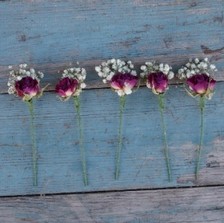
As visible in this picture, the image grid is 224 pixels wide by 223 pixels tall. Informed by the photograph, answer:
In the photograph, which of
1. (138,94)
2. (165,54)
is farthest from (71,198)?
(165,54)

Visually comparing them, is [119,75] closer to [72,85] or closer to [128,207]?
[72,85]

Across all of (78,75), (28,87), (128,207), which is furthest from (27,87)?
(128,207)

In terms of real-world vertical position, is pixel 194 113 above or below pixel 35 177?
above

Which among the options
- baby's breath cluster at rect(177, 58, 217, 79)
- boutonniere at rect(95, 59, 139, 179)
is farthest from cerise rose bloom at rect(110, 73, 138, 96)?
baby's breath cluster at rect(177, 58, 217, 79)

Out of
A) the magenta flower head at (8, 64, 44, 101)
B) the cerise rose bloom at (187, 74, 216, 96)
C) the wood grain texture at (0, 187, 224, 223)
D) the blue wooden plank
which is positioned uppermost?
the magenta flower head at (8, 64, 44, 101)

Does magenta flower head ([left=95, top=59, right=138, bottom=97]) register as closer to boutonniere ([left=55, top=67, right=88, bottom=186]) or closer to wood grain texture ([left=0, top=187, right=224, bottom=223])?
boutonniere ([left=55, top=67, right=88, bottom=186])

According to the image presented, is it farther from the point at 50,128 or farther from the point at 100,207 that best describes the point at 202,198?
the point at 50,128

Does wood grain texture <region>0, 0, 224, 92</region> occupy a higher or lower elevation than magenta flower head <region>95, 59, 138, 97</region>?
higher
